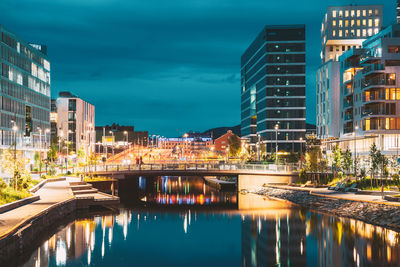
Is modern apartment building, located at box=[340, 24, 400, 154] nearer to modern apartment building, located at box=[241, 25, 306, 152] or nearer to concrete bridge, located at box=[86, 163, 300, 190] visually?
concrete bridge, located at box=[86, 163, 300, 190]

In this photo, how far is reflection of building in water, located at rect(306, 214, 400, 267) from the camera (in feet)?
108

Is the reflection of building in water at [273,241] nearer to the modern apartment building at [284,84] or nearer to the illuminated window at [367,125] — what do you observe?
the illuminated window at [367,125]

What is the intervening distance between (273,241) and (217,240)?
4.79 m

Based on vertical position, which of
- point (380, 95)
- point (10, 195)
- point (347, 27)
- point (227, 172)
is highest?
point (347, 27)

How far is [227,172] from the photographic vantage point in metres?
80.3

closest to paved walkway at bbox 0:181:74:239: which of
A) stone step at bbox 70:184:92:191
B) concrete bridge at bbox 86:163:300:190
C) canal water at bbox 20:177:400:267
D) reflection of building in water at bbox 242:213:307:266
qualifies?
canal water at bbox 20:177:400:267

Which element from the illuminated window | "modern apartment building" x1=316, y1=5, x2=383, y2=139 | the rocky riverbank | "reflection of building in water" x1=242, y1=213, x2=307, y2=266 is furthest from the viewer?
"modern apartment building" x1=316, y1=5, x2=383, y2=139

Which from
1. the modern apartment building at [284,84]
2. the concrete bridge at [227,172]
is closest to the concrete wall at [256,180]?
the concrete bridge at [227,172]

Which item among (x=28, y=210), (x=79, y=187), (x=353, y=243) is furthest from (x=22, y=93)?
(x=353, y=243)

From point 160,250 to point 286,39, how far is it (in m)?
123

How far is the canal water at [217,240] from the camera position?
33844 millimetres

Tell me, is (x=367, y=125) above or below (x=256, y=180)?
above

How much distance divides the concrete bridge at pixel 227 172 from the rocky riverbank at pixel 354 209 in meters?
13.7

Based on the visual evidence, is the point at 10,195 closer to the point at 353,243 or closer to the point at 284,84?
the point at 353,243
